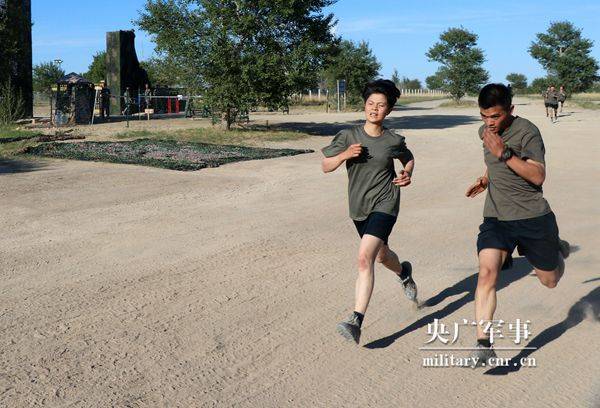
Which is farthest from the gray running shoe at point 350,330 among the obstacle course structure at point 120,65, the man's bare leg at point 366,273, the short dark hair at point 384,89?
the obstacle course structure at point 120,65

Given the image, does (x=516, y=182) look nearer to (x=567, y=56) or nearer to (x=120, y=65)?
(x=120, y=65)

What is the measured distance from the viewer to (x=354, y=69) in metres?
53.2

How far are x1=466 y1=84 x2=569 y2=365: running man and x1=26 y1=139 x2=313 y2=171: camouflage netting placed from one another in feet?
36.4

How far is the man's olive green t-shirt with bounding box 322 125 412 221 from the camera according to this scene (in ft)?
17.7

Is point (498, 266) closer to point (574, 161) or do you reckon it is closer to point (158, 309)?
point (158, 309)

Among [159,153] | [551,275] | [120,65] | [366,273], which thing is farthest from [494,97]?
[120,65]

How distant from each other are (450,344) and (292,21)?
20758 millimetres

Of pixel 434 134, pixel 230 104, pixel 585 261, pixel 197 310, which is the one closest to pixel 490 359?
pixel 197 310

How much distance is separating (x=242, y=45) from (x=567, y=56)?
60.7 metres

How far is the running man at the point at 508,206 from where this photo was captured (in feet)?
15.6

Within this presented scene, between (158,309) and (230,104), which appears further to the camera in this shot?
(230,104)

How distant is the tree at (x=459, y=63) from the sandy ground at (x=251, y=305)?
55.9 m

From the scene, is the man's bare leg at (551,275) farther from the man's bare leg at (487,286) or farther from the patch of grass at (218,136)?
the patch of grass at (218,136)

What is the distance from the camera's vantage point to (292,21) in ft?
81.4
